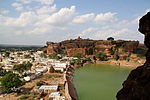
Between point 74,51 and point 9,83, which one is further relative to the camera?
point 74,51

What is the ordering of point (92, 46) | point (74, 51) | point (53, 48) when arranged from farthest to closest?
point (53, 48), point (92, 46), point (74, 51)

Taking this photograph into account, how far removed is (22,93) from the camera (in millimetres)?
23234

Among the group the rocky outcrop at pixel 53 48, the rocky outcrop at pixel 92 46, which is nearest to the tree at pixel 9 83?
the rocky outcrop at pixel 92 46

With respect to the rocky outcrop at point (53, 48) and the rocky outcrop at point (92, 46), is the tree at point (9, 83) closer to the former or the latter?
the rocky outcrop at point (92, 46)

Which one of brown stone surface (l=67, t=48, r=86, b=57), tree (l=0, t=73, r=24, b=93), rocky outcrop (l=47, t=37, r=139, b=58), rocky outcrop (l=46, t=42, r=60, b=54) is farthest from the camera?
rocky outcrop (l=46, t=42, r=60, b=54)

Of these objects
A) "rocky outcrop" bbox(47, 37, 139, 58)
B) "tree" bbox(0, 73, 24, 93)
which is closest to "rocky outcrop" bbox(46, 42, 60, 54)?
"rocky outcrop" bbox(47, 37, 139, 58)

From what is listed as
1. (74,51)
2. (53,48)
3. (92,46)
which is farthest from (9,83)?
(53,48)

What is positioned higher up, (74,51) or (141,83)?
(141,83)

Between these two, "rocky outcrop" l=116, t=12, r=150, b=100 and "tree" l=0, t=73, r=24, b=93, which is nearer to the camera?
"rocky outcrop" l=116, t=12, r=150, b=100

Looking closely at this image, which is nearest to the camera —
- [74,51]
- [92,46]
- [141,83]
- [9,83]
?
[141,83]

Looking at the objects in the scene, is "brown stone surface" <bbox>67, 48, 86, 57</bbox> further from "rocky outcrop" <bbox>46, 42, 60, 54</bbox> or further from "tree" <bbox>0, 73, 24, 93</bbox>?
"tree" <bbox>0, 73, 24, 93</bbox>

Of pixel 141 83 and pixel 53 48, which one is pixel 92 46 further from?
pixel 141 83

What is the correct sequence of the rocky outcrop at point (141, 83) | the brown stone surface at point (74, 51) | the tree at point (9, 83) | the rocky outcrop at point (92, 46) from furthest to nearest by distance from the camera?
the brown stone surface at point (74, 51) → the rocky outcrop at point (92, 46) → the tree at point (9, 83) → the rocky outcrop at point (141, 83)

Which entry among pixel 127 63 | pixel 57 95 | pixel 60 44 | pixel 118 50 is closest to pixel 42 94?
pixel 57 95
